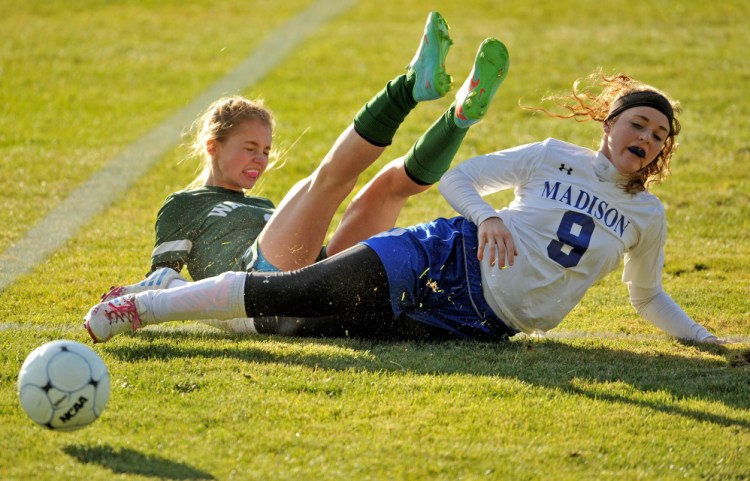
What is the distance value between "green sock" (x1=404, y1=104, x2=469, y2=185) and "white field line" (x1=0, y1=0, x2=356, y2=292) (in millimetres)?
2614

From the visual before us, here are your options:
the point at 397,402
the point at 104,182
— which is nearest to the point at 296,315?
the point at 397,402

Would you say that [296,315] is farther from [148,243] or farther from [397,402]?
[148,243]

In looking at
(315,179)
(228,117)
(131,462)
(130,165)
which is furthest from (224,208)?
(130,165)

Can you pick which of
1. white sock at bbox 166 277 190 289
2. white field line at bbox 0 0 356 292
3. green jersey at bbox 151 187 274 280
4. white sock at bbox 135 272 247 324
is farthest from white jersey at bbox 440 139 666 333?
white field line at bbox 0 0 356 292

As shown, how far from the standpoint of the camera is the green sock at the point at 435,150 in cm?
489

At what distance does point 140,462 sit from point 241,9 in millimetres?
14237

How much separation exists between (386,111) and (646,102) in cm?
121

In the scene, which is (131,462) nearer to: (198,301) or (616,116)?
(198,301)

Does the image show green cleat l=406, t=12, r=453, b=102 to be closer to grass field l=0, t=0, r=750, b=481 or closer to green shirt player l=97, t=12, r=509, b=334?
green shirt player l=97, t=12, r=509, b=334

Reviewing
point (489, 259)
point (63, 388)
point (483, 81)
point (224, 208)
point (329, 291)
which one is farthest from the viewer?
point (224, 208)

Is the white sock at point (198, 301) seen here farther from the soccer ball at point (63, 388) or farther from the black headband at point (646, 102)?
the black headband at point (646, 102)

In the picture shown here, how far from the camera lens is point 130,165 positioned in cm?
980

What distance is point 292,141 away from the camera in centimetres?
1055

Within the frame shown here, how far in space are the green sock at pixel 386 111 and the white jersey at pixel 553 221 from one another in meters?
0.36
